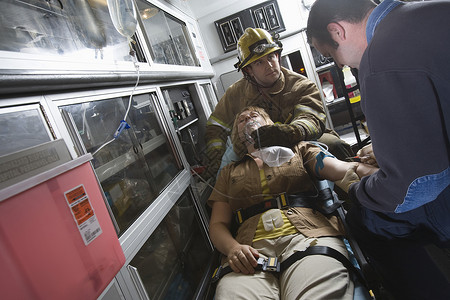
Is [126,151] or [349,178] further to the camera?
[126,151]

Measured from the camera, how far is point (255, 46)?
107 inches

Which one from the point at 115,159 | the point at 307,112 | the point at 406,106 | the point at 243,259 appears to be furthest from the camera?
the point at 307,112

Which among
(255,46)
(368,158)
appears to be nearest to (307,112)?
(255,46)

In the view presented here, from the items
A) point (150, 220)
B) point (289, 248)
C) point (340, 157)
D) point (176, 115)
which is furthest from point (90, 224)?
point (340, 157)

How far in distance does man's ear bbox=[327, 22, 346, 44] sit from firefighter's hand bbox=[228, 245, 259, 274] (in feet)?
3.71

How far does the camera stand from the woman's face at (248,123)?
88.5 inches

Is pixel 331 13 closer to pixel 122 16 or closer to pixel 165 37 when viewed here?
pixel 122 16

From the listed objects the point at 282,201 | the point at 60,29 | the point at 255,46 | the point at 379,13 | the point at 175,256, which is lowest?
the point at 175,256

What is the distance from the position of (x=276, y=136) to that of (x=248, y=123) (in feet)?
0.91

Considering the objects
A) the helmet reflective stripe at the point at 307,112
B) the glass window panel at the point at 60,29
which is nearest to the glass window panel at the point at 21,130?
the glass window panel at the point at 60,29

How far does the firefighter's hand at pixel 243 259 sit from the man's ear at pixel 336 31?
1130 mm

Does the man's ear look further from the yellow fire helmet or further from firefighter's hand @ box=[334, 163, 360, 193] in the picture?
the yellow fire helmet

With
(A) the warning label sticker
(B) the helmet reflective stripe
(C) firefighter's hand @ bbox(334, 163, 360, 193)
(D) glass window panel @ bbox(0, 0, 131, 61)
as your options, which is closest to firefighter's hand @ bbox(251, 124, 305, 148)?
(B) the helmet reflective stripe

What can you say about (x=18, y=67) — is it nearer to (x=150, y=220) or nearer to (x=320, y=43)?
(x=150, y=220)
